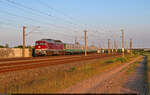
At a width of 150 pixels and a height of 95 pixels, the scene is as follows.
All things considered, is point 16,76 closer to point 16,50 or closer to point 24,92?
point 24,92

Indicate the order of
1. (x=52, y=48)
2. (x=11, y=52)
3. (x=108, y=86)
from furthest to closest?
1. (x=11, y=52)
2. (x=52, y=48)
3. (x=108, y=86)

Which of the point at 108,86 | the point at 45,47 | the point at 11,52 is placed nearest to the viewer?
the point at 108,86

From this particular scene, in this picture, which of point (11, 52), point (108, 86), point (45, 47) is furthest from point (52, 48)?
point (108, 86)

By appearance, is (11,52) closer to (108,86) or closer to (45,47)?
(45,47)

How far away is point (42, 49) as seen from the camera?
4025 cm

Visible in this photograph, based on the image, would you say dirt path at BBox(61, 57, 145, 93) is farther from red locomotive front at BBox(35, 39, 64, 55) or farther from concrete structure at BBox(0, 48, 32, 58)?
concrete structure at BBox(0, 48, 32, 58)

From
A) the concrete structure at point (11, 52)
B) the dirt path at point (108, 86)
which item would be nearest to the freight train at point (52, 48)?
the concrete structure at point (11, 52)

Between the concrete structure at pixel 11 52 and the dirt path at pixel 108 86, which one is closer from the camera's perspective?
the dirt path at pixel 108 86

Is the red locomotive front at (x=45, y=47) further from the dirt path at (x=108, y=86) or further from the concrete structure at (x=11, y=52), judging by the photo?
the dirt path at (x=108, y=86)

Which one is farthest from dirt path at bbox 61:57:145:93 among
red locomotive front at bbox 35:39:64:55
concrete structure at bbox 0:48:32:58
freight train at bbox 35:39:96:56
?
concrete structure at bbox 0:48:32:58

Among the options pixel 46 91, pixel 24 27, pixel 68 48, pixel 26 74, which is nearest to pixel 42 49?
pixel 24 27

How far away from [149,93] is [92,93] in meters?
2.70

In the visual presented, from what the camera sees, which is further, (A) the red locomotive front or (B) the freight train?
(B) the freight train

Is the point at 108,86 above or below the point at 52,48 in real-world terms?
below
